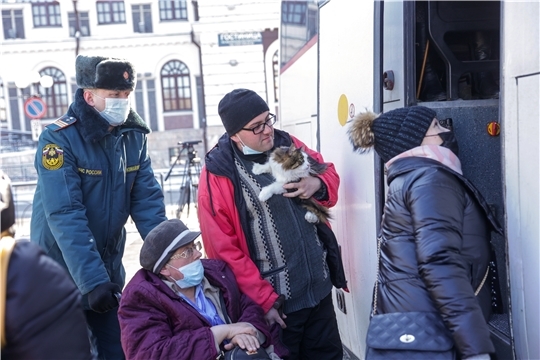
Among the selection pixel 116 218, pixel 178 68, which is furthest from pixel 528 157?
pixel 178 68

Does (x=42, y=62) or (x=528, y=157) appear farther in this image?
(x=42, y=62)

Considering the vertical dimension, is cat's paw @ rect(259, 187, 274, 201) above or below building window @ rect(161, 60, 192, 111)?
below

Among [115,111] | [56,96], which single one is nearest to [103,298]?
[115,111]

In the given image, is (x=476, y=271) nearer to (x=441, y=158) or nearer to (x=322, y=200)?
(x=441, y=158)

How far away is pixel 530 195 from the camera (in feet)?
7.77

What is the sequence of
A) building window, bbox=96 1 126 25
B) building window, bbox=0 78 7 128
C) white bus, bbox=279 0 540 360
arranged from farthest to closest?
building window, bbox=0 78 7 128 → building window, bbox=96 1 126 25 → white bus, bbox=279 0 540 360

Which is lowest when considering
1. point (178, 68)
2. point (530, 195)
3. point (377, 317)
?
point (377, 317)

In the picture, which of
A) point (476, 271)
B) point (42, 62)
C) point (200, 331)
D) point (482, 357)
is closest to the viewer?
point (482, 357)

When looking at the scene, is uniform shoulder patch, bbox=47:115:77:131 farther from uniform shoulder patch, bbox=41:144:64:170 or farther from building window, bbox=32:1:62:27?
building window, bbox=32:1:62:27

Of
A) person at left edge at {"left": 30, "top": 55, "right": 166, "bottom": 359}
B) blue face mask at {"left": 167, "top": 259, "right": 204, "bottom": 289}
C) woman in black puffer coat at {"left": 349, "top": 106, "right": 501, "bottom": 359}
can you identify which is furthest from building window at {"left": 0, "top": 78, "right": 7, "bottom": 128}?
woman in black puffer coat at {"left": 349, "top": 106, "right": 501, "bottom": 359}

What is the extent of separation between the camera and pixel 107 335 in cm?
360

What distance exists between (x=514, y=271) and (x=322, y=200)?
119 cm

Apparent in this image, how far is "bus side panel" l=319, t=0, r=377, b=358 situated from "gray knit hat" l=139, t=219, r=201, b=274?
3.43ft

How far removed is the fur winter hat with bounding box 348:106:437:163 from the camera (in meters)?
2.66
